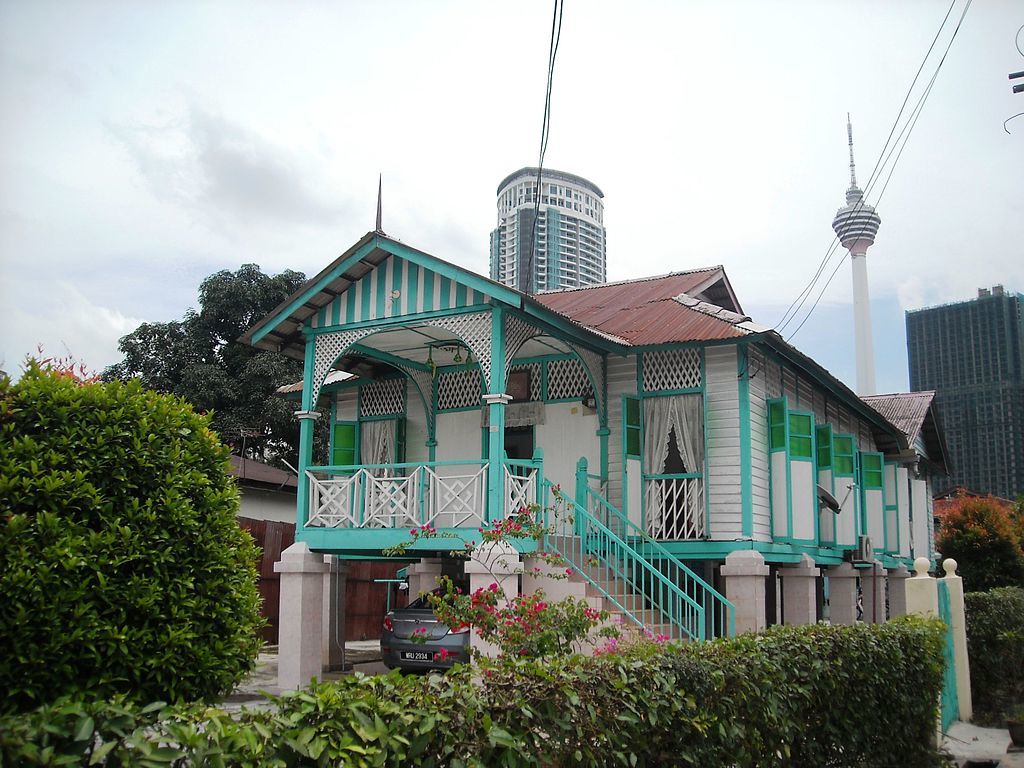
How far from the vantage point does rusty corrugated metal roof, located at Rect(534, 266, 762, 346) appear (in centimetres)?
1382

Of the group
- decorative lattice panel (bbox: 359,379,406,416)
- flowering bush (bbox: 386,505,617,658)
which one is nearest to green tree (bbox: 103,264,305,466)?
decorative lattice panel (bbox: 359,379,406,416)

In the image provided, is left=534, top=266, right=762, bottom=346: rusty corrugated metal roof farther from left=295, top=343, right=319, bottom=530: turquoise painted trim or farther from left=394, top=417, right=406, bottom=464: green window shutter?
left=295, top=343, right=319, bottom=530: turquoise painted trim

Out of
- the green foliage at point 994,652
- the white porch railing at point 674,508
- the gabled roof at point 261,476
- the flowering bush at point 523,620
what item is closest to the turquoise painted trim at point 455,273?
the white porch railing at point 674,508

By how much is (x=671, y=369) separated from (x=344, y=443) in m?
5.82

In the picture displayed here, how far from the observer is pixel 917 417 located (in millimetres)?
24000

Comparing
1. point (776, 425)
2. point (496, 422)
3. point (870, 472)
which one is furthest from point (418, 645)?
point (870, 472)

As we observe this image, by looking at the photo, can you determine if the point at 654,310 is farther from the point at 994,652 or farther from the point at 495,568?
the point at 994,652

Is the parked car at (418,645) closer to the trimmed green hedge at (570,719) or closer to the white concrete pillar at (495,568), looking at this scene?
the white concrete pillar at (495,568)

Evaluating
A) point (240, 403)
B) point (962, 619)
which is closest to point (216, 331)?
point (240, 403)

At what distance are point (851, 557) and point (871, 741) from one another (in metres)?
9.95

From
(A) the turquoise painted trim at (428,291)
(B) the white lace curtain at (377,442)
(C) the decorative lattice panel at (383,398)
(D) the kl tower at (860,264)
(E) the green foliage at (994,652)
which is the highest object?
(D) the kl tower at (860,264)

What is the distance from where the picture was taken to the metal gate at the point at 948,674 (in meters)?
11.0

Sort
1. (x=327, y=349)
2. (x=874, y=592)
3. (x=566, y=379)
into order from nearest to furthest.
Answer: (x=327, y=349), (x=566, y=379), (x=874, y=592)

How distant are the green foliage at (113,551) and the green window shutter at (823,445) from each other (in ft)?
39.5
